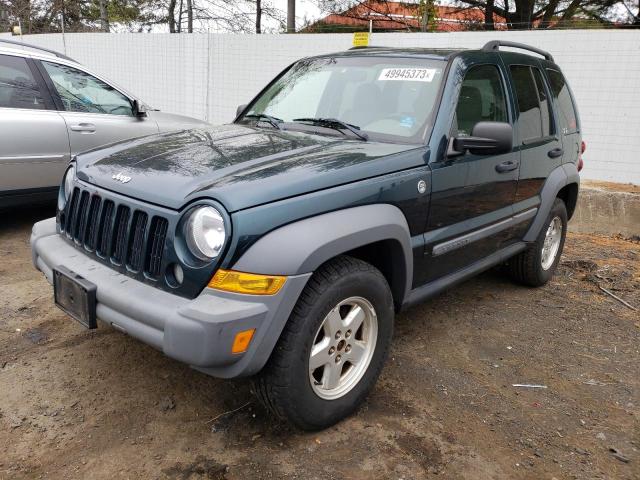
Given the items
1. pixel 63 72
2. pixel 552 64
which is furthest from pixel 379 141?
pixel 63 72

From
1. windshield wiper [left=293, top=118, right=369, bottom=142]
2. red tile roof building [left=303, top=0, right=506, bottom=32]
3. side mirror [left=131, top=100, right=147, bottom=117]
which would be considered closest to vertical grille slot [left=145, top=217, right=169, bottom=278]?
windshield wiper [left=293, top=118, right=369, bottom=142]

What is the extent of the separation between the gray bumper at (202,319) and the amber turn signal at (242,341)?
0.06 ft

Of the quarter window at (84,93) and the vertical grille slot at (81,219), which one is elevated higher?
the quarter window at (84,93)

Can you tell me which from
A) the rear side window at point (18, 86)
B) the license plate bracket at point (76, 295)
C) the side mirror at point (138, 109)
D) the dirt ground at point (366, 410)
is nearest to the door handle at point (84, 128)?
the rear side window at point (18, 86)

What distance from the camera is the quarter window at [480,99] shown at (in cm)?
323

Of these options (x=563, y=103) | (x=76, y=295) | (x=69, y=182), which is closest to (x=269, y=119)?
(x=69, y=182)

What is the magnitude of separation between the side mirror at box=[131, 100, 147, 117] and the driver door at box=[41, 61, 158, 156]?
0.30 feet

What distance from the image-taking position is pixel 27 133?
481cm

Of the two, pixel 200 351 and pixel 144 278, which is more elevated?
pixel 144 278

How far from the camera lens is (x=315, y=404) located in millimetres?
2422

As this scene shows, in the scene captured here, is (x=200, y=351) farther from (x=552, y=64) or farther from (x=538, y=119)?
(x=552, y=64)

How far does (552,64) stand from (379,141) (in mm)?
2476

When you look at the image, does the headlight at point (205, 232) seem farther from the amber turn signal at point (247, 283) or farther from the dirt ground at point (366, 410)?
the dirt ground at point (366, 410)

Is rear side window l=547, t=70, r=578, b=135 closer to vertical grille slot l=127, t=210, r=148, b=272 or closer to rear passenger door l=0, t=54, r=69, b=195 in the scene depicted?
vertical grille slot l=127, t=210, r=148, b=272
